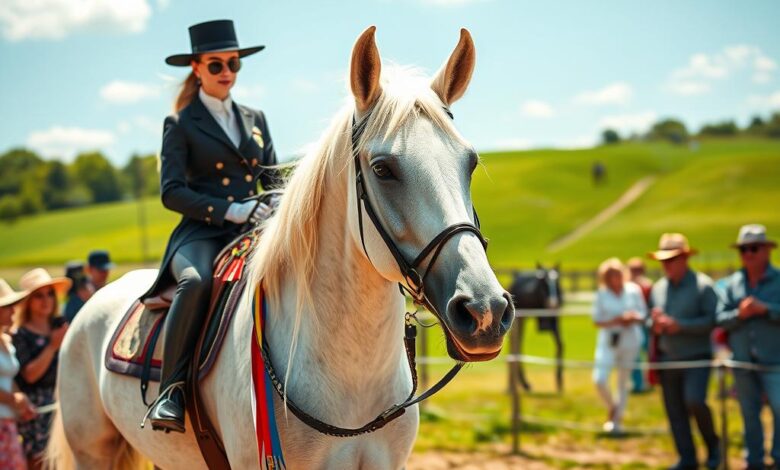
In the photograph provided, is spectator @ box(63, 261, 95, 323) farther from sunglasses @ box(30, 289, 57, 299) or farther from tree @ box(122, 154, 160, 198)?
tree @ box(122, 154, 160, 198)

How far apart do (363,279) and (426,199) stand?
55 cm

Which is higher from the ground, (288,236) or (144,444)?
Result: (288,236)

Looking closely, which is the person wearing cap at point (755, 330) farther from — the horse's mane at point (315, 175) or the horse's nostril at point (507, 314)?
the horse's nostril at point (507, 314)

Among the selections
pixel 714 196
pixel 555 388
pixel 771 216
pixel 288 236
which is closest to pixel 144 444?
pixel 288 236

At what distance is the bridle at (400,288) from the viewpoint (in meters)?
2.41

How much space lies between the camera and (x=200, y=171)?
3852 millimetres

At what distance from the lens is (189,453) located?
3.59 meters

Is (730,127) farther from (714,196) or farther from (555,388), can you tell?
(555,388)

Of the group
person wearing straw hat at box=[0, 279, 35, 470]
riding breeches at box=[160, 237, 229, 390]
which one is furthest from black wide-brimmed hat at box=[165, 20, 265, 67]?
person wearing straw hat at box=[0, 279, 35, 470]

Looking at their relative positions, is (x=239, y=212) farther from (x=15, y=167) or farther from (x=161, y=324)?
(x=15, y=167)

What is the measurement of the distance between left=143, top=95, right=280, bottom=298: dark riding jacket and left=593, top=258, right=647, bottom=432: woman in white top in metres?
7.34

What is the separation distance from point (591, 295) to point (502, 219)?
32.1 meters

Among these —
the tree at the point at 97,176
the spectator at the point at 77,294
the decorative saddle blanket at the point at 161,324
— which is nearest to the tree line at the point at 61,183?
the tree at the point at 97,176

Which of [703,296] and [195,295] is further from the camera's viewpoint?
[703,296]
